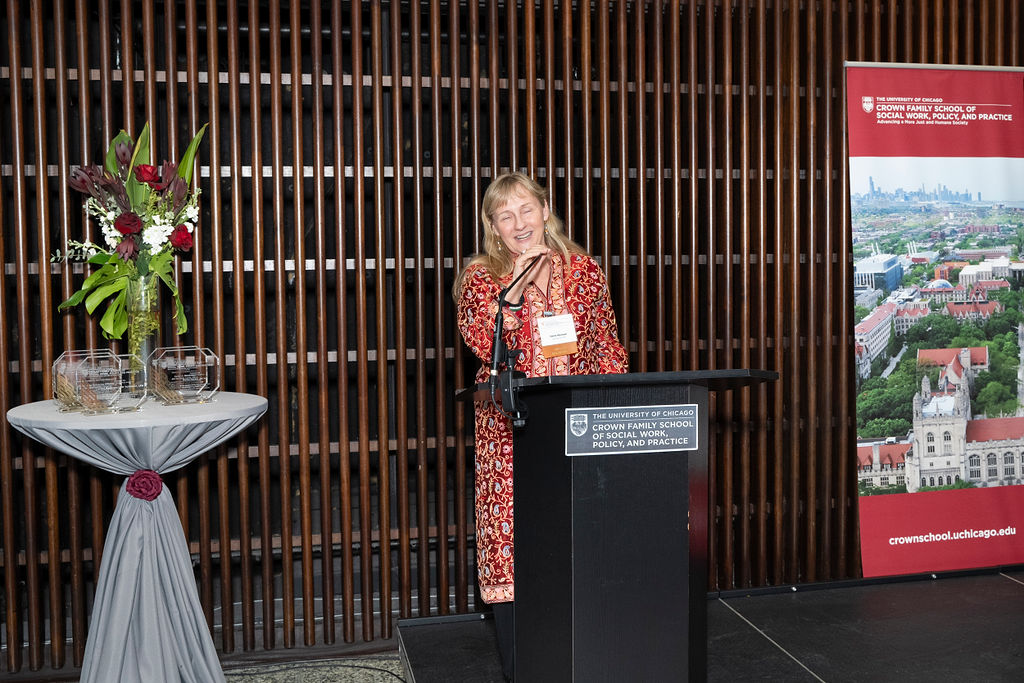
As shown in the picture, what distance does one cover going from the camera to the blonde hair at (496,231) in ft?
9.29

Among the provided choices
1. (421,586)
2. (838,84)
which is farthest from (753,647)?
(838,84)

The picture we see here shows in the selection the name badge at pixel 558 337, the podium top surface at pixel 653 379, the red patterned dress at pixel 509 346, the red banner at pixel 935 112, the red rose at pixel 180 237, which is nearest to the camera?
the podium top surface at pixel 653 379

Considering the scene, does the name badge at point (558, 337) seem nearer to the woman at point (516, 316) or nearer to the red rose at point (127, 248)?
the woman at point (516, 316)

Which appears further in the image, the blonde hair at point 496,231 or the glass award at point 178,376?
the glass award at point 178,376

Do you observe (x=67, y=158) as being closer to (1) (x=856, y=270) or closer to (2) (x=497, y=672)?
(2) (x=497, y=672)

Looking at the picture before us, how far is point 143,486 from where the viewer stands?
9.30 ft

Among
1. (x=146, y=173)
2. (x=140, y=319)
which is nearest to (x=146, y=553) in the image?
(x=140, y=319)

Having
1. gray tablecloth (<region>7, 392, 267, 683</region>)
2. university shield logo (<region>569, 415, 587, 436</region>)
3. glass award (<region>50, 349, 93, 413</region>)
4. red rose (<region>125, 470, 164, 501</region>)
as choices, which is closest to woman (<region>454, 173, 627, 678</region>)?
university shield logo (<region>569, 415, 587, 436</region>)

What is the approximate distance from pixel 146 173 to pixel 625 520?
1892 mm

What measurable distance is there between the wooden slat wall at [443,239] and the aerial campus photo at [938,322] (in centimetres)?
12

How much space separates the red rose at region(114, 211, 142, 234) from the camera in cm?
296

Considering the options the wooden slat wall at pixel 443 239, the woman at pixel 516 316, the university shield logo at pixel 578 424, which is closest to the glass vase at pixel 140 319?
the wooden slat wall at pixel 443 239

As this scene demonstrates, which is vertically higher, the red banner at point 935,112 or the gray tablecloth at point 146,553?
the red banner at point 935,112

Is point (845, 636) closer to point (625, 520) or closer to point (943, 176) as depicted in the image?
point (625, 520)
